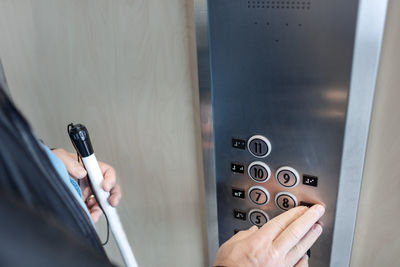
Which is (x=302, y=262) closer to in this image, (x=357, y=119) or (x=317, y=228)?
(x=317, y=228)

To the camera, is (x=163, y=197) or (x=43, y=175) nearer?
(x=43, y=175)

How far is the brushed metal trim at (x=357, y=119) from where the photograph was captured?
16.5 inches

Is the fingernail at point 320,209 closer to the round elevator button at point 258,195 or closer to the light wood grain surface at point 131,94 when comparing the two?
the round elevator button at point 258,195

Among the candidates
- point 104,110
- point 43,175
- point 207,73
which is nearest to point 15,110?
point 43,175

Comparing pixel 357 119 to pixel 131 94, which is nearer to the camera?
pixel 357 119

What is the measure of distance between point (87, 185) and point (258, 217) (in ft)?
1.05

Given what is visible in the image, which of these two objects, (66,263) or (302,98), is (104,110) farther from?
(66,263)

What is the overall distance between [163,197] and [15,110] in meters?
0.51

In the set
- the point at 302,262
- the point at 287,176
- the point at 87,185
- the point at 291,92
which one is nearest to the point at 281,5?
the point at 291,92

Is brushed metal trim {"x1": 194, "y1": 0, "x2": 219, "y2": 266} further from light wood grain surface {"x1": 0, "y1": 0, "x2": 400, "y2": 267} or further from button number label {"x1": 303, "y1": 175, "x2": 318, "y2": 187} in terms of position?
button number label {"x1": 303, "y1": 175, "x2": 318, "y2": 187}

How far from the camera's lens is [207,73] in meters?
0.55

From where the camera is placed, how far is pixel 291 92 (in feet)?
1.61

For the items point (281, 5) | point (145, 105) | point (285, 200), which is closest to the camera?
point (281, 5)

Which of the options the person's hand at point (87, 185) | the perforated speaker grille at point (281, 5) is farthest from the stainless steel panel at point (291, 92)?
the person's hand at point (87, 185)
